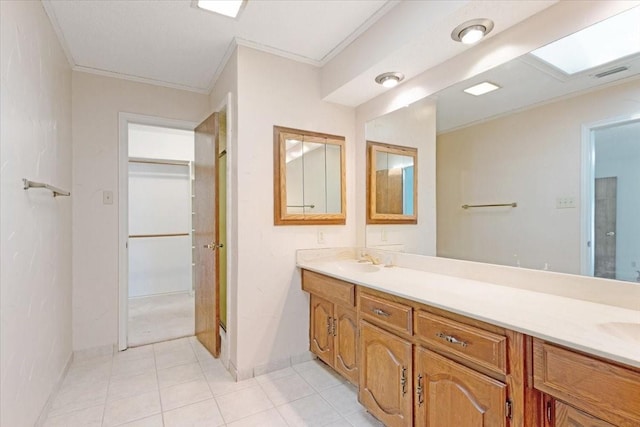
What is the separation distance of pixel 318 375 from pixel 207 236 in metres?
1.47

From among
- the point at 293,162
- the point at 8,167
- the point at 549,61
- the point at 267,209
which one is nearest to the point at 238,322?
the point at 267,209

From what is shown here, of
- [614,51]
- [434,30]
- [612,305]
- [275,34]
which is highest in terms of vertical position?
[275,34]

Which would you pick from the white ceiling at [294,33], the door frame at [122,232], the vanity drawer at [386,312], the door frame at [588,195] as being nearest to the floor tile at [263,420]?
the vanity drawer at [386,312]

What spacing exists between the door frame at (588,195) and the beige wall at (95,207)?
131 inches

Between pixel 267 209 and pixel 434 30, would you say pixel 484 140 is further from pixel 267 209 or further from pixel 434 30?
pixel 267 209

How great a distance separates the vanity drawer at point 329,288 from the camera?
198 cm

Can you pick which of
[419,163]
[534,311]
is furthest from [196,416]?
[419,163]

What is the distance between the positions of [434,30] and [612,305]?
1507mm

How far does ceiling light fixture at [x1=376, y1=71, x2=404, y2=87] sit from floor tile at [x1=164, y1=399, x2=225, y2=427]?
2.39m

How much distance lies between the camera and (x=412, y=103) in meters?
2.24

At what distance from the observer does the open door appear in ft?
8.68

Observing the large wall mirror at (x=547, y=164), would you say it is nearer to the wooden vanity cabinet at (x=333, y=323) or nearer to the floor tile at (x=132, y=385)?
the wooden vanity cabinet at (x=333, y=323)

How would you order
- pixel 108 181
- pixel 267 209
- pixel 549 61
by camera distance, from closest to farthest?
A: 1. pixel 549 61
2. pixel 267 209
3. pixel 108 181

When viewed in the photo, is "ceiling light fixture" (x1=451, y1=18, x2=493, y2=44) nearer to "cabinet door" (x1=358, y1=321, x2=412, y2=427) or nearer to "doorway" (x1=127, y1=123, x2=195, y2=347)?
"cabinet door" (x1=358, y1=321, x2=412, y2=427)
